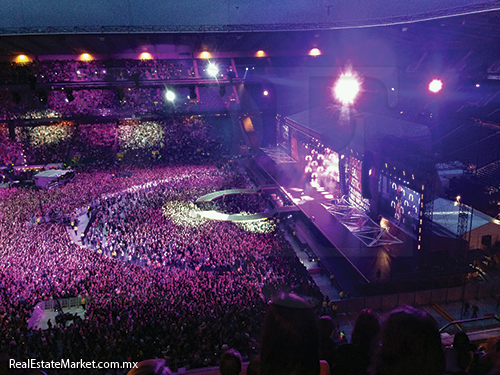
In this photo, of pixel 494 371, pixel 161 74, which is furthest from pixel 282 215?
pixel 161 74

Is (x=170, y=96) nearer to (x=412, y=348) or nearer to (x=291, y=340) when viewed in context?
(x=291, y=340)

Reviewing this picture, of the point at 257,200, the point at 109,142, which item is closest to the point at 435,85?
the point at 257,200

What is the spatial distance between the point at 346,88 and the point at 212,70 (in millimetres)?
16205

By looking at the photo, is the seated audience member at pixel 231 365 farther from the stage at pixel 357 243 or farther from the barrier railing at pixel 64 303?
the stage at pixel 357 243

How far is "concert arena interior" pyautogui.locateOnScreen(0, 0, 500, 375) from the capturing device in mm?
7492

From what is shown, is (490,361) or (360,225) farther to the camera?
(360,225)

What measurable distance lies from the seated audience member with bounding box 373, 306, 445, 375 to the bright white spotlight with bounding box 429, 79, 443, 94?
12970 mm

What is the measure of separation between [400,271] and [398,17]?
17.0m

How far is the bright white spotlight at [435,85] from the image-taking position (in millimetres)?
13031

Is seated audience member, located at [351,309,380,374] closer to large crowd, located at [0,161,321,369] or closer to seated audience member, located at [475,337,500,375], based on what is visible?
seated audience member, located at [475,337,500,375]

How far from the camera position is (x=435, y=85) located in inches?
517

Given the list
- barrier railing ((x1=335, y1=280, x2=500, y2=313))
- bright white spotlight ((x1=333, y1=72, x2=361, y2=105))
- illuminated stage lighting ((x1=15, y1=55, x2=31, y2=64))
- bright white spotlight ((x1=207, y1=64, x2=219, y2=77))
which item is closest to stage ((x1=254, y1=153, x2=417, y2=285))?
barrier railing ((x1=335, y1=280, x2=500, y2=313))

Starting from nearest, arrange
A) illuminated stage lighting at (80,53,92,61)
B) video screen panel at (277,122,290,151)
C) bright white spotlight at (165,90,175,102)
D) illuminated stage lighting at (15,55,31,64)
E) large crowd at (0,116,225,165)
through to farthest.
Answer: large crowd at (0,116,225,165) < video screen panel at (277,122,290,151) < illuminated stage lighting at (15,55,31,64) < illuminated stage lighting at (80,53,92,61) < bright white spotlight at (165,90,175,102)

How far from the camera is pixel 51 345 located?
8406 millimetres
